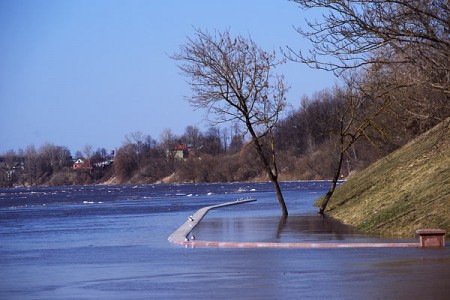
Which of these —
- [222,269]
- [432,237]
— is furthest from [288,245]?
[222,269]


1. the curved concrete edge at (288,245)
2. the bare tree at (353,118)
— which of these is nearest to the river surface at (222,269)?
the curved concrete edge at (288,245)

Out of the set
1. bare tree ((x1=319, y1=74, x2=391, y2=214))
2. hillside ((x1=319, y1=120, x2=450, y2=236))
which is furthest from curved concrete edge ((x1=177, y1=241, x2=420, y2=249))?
bare tree ((x1=319, y1=74, x2=391, y2=214))

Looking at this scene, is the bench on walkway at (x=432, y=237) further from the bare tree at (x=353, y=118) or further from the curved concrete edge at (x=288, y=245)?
the bare tree at (x=353, y=118)

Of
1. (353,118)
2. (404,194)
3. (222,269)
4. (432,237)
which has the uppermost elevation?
(353,118)

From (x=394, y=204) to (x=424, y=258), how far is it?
32.3 feet

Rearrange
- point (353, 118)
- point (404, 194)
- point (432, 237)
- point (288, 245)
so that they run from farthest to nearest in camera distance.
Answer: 1. point (353, 118)
2. point (404, 194)
3. point (288, 245)
4. point (432, 237)

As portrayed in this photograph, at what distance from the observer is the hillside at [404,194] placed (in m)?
24.0

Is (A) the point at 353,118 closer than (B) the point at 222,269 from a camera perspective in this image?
No

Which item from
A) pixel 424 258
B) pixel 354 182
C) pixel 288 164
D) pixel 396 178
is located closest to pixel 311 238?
pixel 424 258

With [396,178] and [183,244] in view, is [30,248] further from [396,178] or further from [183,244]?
[396,178]

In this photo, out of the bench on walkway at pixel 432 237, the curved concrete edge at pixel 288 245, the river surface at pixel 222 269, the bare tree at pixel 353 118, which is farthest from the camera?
the bare tree at pixel 353 118

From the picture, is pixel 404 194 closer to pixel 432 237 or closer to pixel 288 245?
pixel 288 245

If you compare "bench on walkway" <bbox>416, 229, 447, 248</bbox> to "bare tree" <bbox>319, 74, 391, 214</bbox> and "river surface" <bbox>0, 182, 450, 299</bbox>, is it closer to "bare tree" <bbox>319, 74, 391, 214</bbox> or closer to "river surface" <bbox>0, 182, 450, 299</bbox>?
"river surface" <bbox>0, 182, 450, 299</bbox>

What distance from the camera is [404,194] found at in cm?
2812
